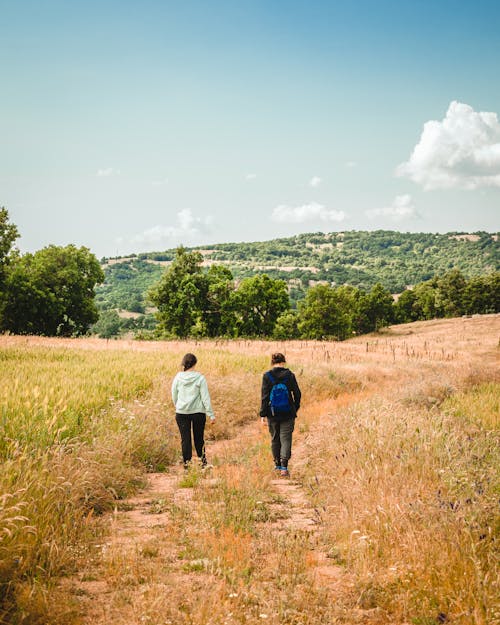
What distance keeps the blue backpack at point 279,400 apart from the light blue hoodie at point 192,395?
45.3 inches

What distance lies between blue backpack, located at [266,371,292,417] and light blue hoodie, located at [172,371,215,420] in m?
1.15

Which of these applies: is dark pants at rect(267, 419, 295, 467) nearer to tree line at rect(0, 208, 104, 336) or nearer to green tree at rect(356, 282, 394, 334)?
tree line at rect(0, 208, 104, 336)

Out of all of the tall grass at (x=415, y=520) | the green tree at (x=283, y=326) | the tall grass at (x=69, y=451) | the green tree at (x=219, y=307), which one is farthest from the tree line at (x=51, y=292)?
the tall grass at (x=415, y=520)

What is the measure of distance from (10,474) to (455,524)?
15.4 feet

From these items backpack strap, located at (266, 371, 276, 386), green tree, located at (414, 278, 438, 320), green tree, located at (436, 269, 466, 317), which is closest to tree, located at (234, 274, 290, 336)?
backpack strap, located at (266, 371, 276, 386)

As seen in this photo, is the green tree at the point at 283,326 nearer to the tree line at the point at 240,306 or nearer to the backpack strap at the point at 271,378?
the tree line at the point at 240,306

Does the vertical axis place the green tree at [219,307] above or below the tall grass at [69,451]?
above

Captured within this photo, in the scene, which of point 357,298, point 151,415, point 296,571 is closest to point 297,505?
point 296,571

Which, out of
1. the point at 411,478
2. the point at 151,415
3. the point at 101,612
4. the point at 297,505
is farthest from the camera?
the point at 151,415

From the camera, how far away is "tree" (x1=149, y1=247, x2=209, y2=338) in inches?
1976

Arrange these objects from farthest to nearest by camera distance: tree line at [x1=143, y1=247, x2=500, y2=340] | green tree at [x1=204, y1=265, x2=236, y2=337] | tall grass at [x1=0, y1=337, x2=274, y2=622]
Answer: green tree at [x1=204, y1=265, x2=236, y2=337] → tree line at [x1=143, y1=247, x2=500, y2=340] → tall grass at [x1=0, y1=337, x2=274, y2=622]

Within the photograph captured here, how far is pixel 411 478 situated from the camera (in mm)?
5895

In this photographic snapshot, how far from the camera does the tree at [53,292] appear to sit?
48.4 m

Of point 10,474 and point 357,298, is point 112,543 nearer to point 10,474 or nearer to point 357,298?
point 10,474
